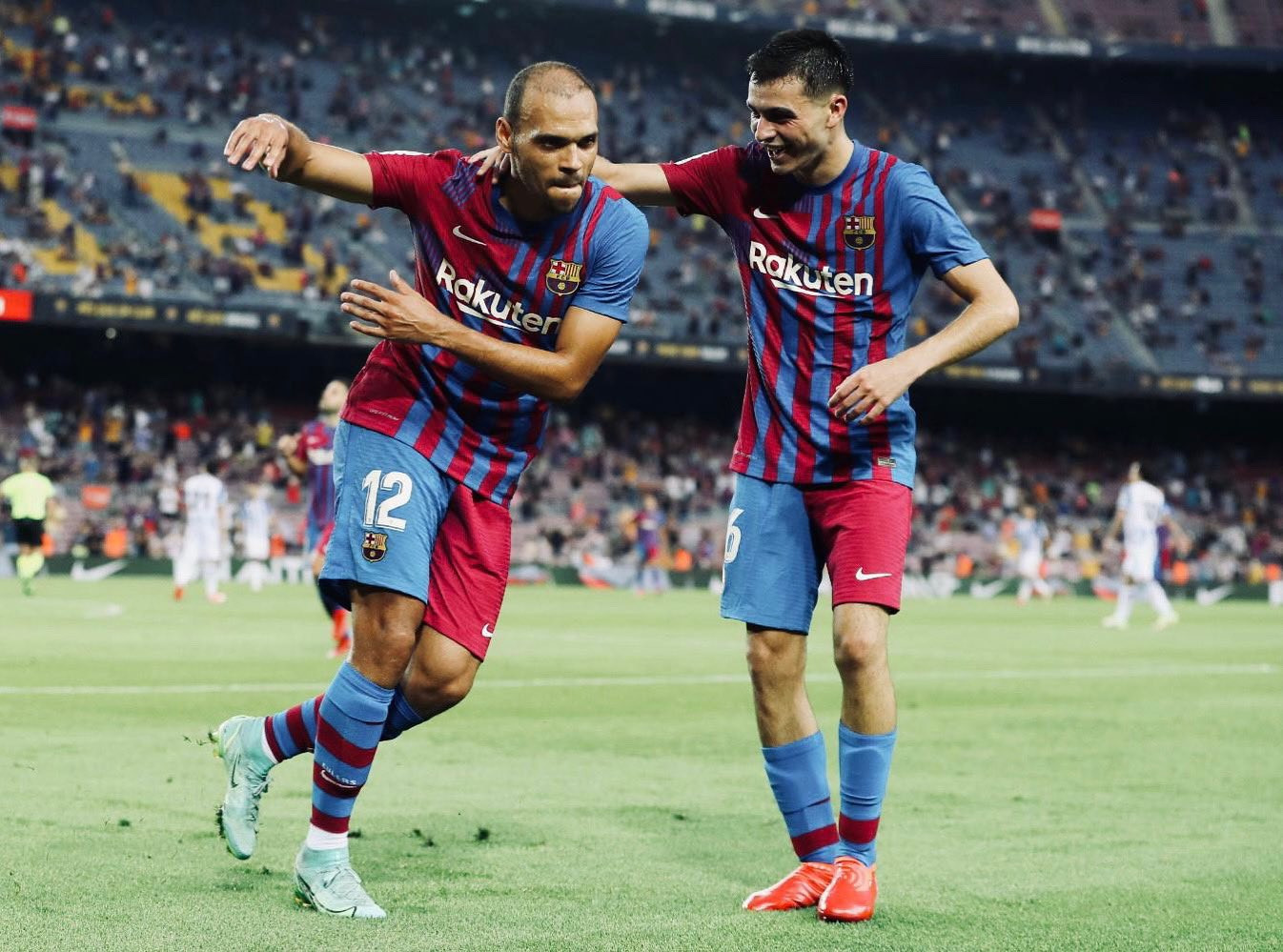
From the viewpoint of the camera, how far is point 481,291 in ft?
17.0

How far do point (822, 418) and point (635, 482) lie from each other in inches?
1478

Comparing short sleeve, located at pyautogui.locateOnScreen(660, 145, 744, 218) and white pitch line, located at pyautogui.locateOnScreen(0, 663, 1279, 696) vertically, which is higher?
short sleeve, located at pyautogui.locateOnScreen(660, 145, 744, 218)

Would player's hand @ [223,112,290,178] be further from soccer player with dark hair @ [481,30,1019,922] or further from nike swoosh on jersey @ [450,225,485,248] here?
soccer player with dark hair @ [481,30,1019,922]

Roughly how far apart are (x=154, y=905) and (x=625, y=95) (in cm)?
4674

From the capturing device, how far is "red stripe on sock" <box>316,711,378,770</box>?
501cm

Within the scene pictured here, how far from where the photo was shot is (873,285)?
5414mm

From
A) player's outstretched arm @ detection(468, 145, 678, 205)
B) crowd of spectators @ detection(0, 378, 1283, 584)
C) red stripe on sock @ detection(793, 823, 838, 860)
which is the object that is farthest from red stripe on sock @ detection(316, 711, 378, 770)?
crowd of spectators @ detection(0, 378, 1283, 584)

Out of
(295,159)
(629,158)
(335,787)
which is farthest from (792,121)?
(629,158)

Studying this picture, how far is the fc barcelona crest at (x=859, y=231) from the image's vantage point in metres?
5.38

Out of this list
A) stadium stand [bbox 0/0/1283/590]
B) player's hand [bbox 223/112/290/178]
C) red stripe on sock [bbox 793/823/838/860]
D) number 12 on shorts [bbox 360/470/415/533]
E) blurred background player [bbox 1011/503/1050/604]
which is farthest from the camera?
stadium stand [bbox 0/0/1283/590]

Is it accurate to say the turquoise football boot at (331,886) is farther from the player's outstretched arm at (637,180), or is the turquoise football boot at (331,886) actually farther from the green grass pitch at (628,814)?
the player's outstretched arm at (637,180)

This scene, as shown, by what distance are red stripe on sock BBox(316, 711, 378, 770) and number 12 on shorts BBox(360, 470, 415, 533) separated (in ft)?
2.06

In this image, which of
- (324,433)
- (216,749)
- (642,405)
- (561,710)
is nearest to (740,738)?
(561,710)

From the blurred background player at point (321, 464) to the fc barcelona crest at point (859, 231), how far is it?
8654 mm
